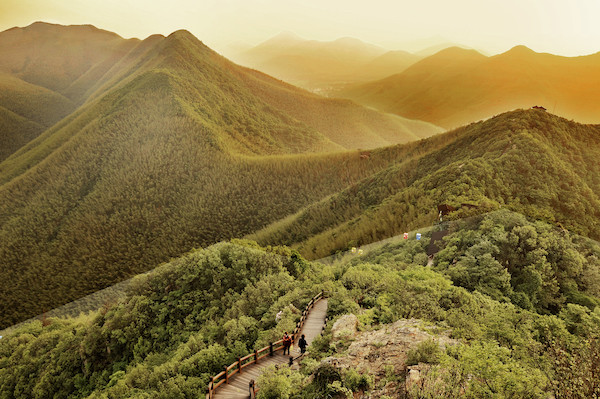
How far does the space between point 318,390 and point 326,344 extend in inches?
133

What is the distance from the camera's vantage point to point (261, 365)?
46.6ft

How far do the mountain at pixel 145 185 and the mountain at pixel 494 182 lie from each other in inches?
1056

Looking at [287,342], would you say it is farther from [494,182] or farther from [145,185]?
[145,185]

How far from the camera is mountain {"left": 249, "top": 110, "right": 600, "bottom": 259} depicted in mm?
34031

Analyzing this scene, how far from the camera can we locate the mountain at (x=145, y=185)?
66000 mm

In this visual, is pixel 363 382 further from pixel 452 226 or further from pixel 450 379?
pixel 452 226

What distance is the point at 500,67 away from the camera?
186 meters

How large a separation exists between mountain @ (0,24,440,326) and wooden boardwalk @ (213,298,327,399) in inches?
2224

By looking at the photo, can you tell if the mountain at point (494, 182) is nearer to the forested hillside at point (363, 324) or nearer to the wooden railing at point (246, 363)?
the forested hillside at point (363, 324)

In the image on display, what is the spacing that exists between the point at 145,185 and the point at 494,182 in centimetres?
7620

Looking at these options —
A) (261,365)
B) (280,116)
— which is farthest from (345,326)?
(280,116)

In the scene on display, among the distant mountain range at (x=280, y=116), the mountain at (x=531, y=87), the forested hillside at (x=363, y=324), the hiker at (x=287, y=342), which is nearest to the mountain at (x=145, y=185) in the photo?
the distant mountain range at (x=280, y=116)

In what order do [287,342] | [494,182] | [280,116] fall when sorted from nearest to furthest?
1. [287,342]
2. [494,182]
3. [280,116]

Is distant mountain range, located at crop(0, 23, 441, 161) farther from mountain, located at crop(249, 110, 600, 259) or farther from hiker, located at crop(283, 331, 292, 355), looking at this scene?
hiker, located at crop(283, 331, 292, 355)
